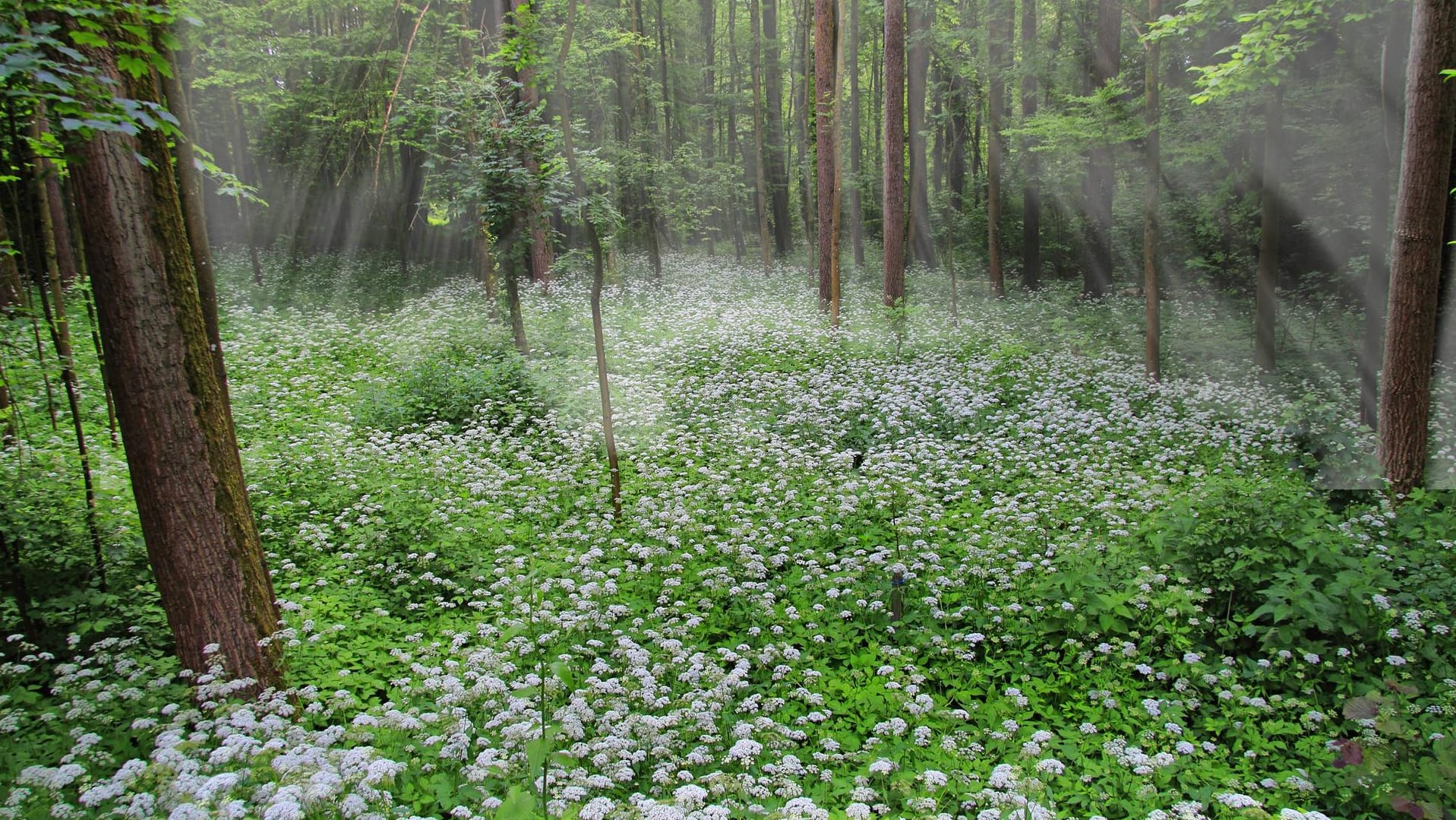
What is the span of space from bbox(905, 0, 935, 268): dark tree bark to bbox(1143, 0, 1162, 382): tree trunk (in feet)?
32.2

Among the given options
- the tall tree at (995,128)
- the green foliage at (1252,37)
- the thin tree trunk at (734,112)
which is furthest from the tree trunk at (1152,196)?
the thin tree trunk at (734,112)

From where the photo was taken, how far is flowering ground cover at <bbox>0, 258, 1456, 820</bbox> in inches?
142

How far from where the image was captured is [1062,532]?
23.0ft

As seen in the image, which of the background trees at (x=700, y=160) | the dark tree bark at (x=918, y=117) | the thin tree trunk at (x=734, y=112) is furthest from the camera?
the thin tree trunk at (x=734, y=112)

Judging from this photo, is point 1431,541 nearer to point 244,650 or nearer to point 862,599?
point 862,599

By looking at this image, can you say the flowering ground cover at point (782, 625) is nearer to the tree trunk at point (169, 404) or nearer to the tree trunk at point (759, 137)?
the tree trunk at point (169, 404)

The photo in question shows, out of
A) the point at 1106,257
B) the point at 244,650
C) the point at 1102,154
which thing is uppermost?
the point at 1102,154

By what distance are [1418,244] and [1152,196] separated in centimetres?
531

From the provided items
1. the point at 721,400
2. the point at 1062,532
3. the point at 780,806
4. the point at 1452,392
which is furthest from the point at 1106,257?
the point at 780,806

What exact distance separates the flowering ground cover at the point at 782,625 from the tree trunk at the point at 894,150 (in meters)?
5.58

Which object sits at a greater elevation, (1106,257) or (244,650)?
(1106,257)

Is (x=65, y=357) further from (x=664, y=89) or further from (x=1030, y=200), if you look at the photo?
(x=664, y=89)

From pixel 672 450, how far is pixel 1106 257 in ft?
62.6

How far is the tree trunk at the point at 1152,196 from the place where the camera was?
11.9 metres
